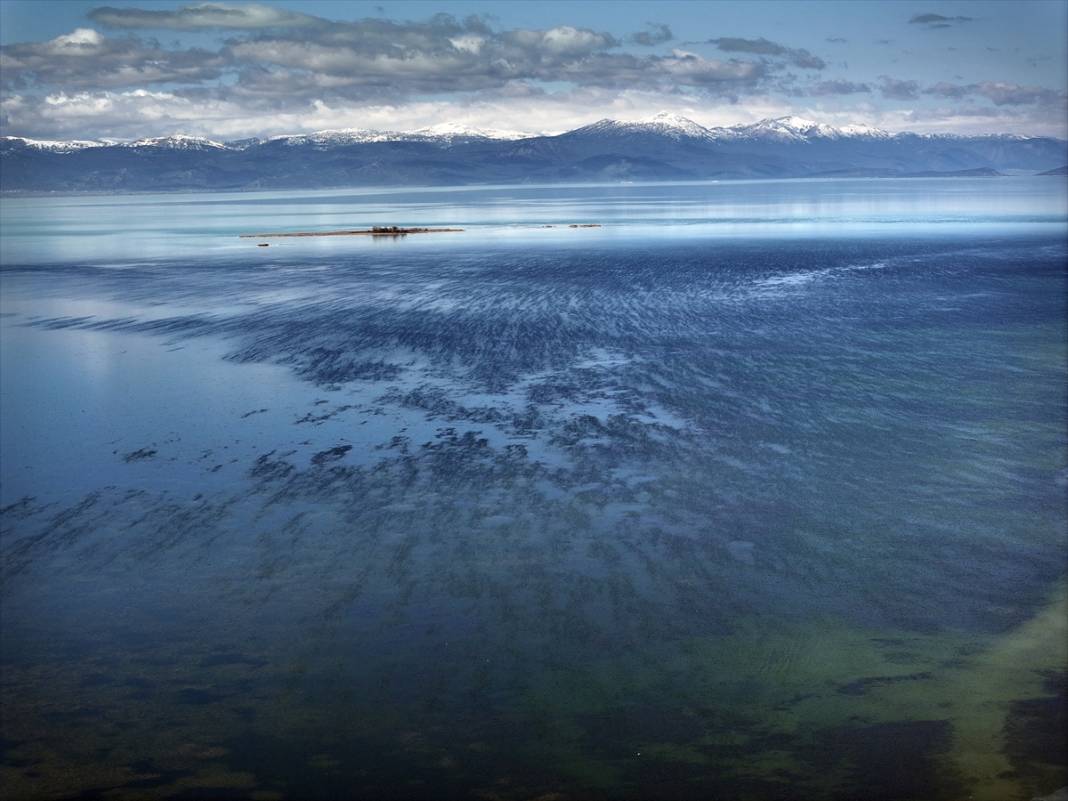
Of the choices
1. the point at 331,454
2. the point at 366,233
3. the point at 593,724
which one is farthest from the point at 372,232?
the point at 593,724

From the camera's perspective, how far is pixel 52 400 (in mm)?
24703

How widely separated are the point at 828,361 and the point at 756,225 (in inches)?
2444

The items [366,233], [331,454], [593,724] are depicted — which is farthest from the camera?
[366,233]

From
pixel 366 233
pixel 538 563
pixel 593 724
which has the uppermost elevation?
pixel 366 233

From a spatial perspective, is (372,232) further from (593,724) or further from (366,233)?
(593,724)

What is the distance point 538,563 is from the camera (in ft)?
46.2

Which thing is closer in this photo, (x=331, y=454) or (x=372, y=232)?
(x=331, y=454)

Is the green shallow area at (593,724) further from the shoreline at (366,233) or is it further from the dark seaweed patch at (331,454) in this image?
the shoreline at (366,233)

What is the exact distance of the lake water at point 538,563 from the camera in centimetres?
977

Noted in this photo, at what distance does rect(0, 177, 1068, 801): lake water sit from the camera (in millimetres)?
9773

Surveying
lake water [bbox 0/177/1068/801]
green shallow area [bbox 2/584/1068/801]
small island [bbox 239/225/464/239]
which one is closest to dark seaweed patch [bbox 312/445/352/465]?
lake water [bbox 0/177/1068/801]

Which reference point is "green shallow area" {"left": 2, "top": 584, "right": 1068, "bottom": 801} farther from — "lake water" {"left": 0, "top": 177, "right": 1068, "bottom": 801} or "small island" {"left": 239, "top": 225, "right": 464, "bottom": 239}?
"small island" {"left": 239, "top": 225, "right": 464, "bottom": 239}

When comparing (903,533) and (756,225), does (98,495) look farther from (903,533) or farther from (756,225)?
(756,225)

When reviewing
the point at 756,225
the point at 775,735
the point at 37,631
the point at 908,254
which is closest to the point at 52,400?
the point at 37,631
